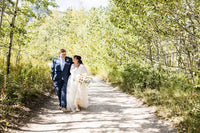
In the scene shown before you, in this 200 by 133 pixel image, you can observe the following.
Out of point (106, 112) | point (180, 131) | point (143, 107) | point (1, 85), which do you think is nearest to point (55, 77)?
point (1, 85)

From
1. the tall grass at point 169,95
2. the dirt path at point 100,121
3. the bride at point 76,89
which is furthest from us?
the bride at point 76,89

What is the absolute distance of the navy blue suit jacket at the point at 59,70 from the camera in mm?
6922

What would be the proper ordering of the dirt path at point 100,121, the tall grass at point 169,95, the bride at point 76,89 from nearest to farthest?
the dirt path at point 100,121 < the tall grass at point 169,95 < the bride at point 76,89

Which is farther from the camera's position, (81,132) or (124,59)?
(124,59)

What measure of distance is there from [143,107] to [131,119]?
5.61 ft

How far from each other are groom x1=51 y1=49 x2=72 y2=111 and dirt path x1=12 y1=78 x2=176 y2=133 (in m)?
0.61

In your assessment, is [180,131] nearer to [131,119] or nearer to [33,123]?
[131,119]

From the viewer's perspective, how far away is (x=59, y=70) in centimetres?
695

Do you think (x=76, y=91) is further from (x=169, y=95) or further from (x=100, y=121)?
(x=169, y=95)

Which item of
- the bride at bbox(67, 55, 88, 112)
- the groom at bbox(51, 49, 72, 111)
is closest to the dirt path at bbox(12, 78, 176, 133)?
the bride at bbox(67, 55, 88, 112)

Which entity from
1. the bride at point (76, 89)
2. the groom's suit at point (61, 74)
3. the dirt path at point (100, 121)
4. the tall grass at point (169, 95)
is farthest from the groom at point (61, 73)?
the tall grass at point (169, 95)

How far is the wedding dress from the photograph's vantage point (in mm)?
6875

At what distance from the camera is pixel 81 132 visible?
15.8 ft

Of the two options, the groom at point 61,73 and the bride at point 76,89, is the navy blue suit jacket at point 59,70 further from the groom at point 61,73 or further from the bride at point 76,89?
the bride at point 76,89
